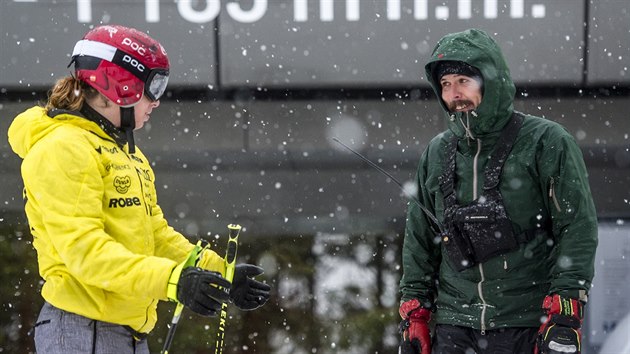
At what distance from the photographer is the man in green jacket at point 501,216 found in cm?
285

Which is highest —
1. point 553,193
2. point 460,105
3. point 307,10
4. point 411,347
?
point 307,10

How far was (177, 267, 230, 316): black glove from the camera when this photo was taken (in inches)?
95.0

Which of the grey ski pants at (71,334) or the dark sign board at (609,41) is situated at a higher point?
the dark sign board at (609,41)

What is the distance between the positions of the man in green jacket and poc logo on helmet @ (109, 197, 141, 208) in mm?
1056

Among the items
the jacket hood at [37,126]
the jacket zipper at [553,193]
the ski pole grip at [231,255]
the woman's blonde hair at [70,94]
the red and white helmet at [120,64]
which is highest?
the red and white helmet at [120,64]

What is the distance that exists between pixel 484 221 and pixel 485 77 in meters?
0.48

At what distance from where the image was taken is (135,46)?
2.78 metres

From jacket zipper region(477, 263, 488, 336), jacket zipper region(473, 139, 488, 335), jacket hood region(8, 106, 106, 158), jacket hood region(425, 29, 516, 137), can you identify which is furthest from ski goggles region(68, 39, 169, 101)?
jacket zipper region(477, 263, 488, 336)

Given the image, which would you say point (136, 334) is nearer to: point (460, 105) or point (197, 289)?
point (197, 289)

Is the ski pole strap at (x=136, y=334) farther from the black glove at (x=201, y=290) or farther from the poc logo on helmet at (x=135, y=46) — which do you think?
the poc logo on helmet at (x=135, y=46)

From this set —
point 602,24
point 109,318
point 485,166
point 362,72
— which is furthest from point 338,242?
point 109,318

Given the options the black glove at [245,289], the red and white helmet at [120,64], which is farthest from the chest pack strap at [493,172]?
the red and white helmet at [120,64]

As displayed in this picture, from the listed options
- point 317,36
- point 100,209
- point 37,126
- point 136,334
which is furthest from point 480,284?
point 317,36

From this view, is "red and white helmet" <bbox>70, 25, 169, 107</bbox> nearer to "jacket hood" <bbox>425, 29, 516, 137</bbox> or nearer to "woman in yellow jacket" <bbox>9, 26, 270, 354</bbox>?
"woman in yellow jacket" <bbox>9, 26, 270, 354</bbox>
